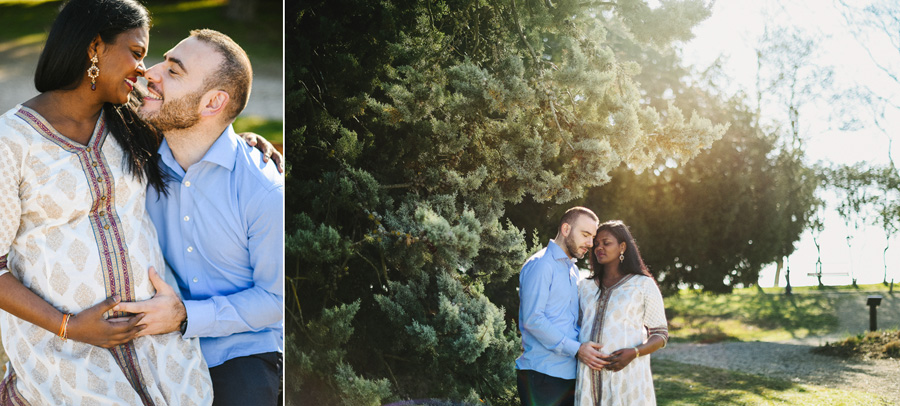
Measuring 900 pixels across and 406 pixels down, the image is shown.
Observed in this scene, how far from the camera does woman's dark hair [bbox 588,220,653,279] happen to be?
345 centimetres

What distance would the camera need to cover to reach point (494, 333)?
402 centimetres

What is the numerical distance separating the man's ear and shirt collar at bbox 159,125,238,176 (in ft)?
0.28

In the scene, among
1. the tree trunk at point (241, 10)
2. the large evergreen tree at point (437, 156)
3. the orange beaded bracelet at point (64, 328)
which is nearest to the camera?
the orange beaded bracelet at point (64, 328)

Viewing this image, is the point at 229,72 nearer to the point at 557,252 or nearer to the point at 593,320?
the point at 557,252

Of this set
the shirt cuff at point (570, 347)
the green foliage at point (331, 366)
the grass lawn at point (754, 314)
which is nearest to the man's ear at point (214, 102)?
the shirt cuff at point (570, 347)

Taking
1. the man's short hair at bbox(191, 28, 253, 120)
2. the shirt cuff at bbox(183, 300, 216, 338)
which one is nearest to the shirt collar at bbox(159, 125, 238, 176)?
the man's short hair at bbox(191, 28, 253, 120)

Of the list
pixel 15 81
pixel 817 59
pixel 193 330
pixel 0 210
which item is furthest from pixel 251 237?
pixel 817 59

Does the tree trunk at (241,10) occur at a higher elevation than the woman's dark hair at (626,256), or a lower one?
higher

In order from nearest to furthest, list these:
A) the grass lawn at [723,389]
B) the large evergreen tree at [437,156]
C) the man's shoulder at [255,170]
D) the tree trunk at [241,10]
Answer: the man's shoulder at [255,170]
the grass lawn at [723,389]
the large evergreen tree at [437,156]
the tree trunk at [241,10]

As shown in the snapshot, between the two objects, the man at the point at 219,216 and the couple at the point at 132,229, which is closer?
the couple at the point at 132,229

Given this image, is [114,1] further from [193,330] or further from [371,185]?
[371,185]

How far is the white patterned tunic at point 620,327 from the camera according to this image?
3.37 m

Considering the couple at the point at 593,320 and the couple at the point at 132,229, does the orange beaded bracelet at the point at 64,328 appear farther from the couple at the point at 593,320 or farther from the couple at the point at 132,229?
the couple at the point at 593,320

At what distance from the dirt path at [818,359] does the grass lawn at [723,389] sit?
0.03 m
